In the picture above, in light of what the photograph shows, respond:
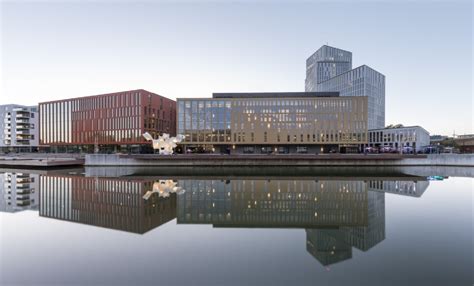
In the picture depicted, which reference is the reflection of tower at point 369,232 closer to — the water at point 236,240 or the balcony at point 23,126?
the water at point 236,240

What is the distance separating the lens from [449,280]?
31.1 feet

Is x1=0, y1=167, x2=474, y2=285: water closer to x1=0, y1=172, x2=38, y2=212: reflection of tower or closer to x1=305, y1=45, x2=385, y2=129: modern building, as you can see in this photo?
x1=0, y1=172, x2=38, y2=212: reflection of tower

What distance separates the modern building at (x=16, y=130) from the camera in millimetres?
141500

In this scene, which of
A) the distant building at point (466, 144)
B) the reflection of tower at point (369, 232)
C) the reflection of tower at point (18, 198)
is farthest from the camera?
the distant building at point (466, 144)

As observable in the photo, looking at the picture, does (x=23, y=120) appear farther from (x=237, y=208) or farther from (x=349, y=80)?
(x=349, y=80)

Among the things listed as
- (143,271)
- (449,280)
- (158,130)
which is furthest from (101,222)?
(158,130)

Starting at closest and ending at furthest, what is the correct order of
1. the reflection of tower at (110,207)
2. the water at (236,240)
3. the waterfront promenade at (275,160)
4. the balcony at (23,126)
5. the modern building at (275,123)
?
1. the water at (236,240)
2. the reflection of tower at (110,207)
3. the waterfront promenade at (275,160)
4. the modern building at (275,123)
5. the balcony at (23,126)

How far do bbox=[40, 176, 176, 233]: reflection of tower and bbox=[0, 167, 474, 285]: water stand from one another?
0.33 ft

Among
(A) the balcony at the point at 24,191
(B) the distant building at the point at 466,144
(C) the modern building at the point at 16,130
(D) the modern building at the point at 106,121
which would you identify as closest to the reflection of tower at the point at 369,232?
(A) the balcony at the point at 24,191

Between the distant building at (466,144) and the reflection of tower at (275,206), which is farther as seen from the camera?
the distant building at (466,144)

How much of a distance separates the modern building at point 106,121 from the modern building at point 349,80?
11173cm

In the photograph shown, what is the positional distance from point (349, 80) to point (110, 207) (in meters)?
162

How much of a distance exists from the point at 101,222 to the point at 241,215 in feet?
34.1

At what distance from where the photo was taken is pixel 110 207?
68.5 ft
